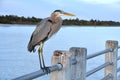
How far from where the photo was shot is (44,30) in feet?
16.4

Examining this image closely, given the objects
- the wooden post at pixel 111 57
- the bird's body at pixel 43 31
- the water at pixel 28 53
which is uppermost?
the bird's body at pixel 43 31

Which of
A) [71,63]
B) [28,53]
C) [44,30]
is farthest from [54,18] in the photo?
[28,53]

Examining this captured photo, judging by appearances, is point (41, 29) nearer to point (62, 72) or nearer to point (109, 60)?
point (62, 72)

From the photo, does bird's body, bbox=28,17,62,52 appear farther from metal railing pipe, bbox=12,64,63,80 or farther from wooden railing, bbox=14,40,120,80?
metal railing pipe, bbox=12,64,63,80

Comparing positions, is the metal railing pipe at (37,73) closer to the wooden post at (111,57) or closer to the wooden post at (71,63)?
the wooden post at (71,63)

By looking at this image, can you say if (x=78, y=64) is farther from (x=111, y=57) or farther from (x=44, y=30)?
(x=111, y=57)

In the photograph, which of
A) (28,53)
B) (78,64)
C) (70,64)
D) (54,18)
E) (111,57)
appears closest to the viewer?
(70,64)

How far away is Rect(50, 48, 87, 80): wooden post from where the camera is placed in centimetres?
469

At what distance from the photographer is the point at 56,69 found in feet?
15.2

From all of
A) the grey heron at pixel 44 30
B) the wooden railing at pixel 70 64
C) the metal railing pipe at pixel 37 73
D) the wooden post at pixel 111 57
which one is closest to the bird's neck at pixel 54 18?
the grey heron at pixel 44 30

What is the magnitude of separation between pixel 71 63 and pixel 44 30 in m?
0.43

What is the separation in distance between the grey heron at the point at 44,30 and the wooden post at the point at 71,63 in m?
0.21

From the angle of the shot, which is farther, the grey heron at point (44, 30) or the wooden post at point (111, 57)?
the wooden post at point (111, 57)

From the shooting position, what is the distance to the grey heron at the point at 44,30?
4926mm
